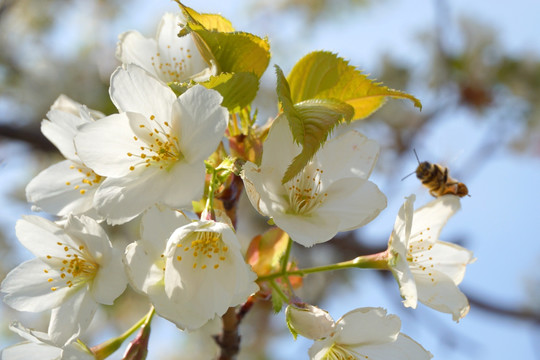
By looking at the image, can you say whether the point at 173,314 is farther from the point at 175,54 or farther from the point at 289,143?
the point at 175,54

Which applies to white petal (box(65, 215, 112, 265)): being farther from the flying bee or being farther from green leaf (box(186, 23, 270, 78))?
the flying bee

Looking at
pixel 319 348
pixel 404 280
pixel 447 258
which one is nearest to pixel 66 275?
pixel 319 348

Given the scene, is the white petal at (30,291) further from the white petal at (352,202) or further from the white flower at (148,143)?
the white petal at (352,202)

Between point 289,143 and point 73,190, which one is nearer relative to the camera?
point 289,143

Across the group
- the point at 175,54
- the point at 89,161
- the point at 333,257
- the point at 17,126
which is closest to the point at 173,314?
the point at 89,161

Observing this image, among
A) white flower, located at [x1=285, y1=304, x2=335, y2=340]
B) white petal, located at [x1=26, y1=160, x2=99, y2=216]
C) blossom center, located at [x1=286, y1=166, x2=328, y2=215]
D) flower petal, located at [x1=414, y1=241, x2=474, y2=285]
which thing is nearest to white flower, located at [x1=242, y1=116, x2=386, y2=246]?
blossom center, located at [x1=286, y1=166, x2=328, y2=215]

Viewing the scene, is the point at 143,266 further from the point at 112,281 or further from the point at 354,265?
the point at 354,265
